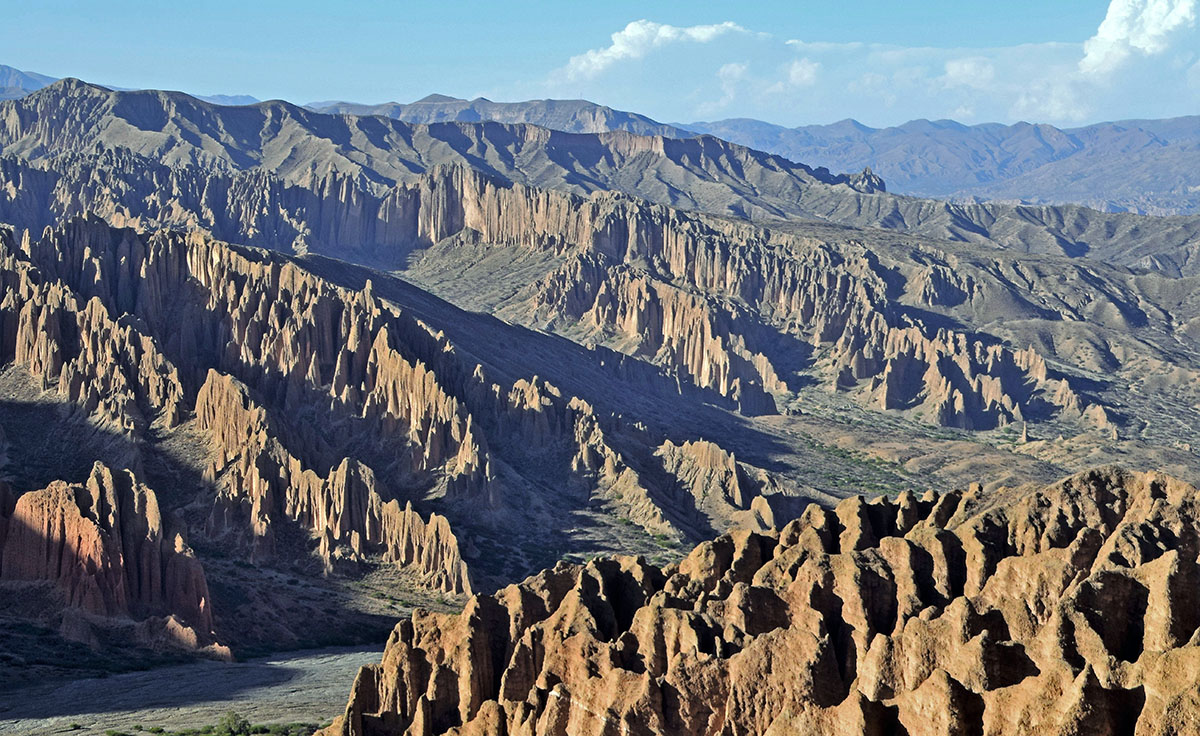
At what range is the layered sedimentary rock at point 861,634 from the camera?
118 ft

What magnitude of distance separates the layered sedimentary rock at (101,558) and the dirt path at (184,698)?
7453mm

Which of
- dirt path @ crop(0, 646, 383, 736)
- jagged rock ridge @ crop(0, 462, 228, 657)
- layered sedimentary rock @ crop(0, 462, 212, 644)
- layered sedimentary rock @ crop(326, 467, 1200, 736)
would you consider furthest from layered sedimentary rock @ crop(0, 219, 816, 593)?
layered sedimentary rock @ crop(326, 467, 1200, 736)

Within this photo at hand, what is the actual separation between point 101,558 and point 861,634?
1989 inches

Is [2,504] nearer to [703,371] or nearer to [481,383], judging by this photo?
[481,383]

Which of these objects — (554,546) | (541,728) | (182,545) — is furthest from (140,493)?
(541,728)

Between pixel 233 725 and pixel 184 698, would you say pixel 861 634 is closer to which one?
pixel 233 725

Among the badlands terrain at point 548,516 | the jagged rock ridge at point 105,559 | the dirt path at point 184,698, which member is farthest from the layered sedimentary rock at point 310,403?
the dirt path at point 184,698

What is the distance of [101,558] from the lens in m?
80.6

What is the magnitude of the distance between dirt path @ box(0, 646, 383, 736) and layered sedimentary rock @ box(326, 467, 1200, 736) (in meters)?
12.1

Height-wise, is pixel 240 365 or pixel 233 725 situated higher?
pixel 240 365

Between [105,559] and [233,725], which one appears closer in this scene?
[233,725]

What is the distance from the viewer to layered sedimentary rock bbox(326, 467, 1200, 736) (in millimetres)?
35875

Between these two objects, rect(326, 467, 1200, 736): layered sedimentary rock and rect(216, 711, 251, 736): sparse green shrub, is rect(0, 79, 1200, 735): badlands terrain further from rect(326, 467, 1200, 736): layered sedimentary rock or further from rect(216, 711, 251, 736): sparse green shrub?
rect(216, 711, 251, 736): sparse green shrub

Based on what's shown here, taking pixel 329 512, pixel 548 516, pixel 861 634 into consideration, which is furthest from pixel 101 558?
pixel 861 634
